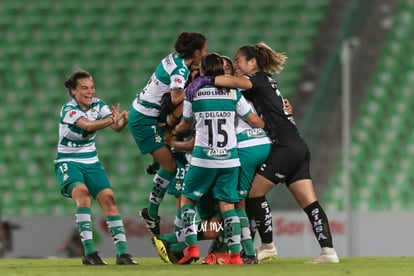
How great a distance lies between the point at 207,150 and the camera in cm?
1037

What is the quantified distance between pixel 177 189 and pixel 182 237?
626 millimetres

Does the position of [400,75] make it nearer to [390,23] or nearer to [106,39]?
[390,23]

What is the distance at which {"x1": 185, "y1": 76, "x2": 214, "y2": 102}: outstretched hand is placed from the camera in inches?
406

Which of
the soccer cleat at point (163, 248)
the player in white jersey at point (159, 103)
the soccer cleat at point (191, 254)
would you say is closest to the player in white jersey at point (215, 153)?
the soccer cleat at point (191, 254)

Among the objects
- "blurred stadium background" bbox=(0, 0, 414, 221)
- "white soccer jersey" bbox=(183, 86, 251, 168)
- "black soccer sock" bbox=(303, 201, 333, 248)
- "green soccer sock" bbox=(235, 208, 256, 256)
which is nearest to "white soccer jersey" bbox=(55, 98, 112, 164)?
"white soccer jersey" bbox=(183, 86, 251, 168)

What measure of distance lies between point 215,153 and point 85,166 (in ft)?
5.24

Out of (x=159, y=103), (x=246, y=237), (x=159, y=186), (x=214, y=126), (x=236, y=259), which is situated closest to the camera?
(x=214, y=126)

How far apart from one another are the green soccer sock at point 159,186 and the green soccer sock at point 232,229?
1185 mm

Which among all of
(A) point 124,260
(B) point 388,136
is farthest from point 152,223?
(B) point 388,136

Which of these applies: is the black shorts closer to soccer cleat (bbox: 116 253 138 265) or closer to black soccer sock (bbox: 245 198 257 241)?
black soccer sock (bbox: 245 198 257 241)

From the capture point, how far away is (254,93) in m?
10.7

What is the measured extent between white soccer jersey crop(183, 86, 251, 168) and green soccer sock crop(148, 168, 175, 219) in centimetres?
111

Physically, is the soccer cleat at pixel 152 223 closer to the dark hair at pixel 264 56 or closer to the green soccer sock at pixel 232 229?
the green soccer sock at pixel 232 229

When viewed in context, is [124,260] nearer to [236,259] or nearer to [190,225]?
[190,225]
